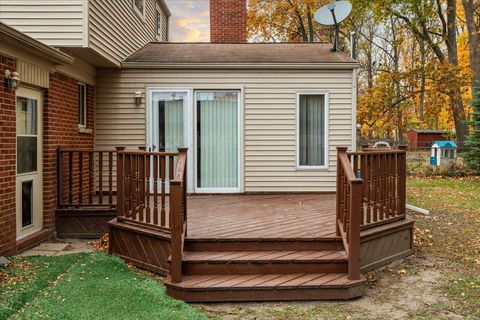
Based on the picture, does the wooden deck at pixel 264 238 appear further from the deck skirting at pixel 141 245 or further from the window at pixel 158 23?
the window at pixel 158 23

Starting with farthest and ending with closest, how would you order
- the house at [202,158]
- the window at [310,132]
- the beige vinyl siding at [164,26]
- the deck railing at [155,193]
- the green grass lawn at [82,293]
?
1. the beige vinyl siding at [164,26]
2. the window at [310,132]
3. the house at [202,158]
4. the deck railing at [155,193]
5. the green grass lawn at [82,293]

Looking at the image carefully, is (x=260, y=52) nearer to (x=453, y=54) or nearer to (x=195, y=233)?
(x=195, y=233)

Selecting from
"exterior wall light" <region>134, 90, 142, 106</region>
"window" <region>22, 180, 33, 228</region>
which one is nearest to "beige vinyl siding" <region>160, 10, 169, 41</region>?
"exterior wall light" <region>134, 90, 142, 106</region>

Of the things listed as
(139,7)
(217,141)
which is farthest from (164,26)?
(217,141)

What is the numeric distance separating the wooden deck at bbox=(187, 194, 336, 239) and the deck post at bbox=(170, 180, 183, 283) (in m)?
0.60

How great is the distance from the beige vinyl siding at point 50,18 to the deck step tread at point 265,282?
410 centimetres

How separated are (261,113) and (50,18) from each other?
13.0 ft

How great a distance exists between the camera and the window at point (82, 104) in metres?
7.92

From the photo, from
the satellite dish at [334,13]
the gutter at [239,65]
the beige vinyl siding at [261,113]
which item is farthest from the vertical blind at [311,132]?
the satellite dish at [334,13]

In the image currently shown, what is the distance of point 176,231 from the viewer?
4.32 meters

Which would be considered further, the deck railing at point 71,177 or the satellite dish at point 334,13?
the satellite dish at point 334,13

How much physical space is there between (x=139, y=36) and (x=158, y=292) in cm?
751

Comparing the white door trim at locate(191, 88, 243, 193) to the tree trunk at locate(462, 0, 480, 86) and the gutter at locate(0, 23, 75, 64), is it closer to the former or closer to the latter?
the gutter at locate(0, 23, 75, 64)

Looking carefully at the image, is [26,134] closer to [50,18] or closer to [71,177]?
[71,177]
